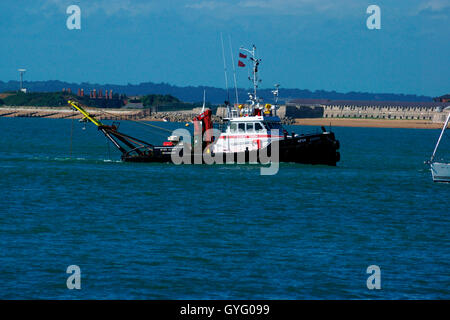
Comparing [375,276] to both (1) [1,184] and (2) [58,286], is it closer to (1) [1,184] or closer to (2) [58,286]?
(2) [58,286]

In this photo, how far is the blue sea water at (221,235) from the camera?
19.5m

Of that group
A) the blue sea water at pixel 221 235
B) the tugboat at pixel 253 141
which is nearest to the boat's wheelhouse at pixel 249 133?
the tugboat at pixel 253 141

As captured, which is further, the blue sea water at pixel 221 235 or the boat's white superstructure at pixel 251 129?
the boat's white superstructure at pixel 251 129

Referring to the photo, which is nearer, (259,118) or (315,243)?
(315,243)

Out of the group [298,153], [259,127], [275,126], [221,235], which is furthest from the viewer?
[298,153]

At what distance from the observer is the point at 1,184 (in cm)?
4009

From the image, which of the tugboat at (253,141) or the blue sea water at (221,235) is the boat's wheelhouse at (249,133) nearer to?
the tugboat at (253,141)

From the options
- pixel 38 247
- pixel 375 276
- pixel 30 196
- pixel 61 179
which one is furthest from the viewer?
pixel 61 179

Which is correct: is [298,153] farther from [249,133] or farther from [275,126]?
[249,133]

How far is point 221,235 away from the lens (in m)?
25.8

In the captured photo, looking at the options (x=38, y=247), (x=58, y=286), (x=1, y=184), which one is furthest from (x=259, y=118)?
(x=58, y=286)

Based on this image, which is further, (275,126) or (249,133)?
(275,126)

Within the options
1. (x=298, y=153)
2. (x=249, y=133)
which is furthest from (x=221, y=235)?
(x=298, y=153)

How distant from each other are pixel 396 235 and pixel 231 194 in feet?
38.6
